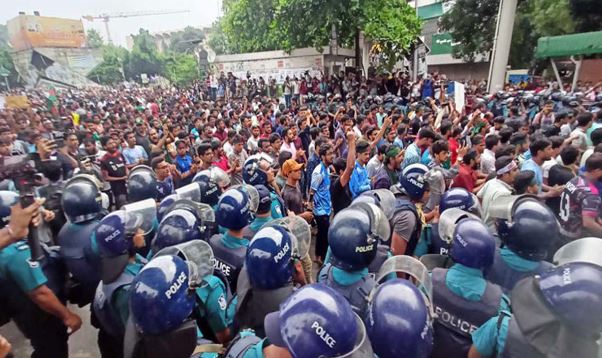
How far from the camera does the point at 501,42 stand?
606 inches

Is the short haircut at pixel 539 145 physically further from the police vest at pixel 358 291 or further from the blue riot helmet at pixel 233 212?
the blue riot helmet at pixel 233 212

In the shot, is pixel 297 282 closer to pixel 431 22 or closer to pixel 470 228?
pixel 470 228

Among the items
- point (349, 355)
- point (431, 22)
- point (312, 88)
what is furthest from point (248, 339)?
point (431, 22)

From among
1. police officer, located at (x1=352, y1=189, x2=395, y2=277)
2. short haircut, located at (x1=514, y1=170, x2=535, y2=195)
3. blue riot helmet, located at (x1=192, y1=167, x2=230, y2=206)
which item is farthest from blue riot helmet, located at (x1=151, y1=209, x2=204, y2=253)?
short haircut, located at (x1=514, y1=170, x2=535, y2=195)

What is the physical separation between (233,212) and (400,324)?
1652mm

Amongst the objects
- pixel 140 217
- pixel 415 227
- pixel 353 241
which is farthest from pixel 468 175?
pixel 140 217

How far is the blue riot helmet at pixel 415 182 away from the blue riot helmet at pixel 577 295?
1824 mm

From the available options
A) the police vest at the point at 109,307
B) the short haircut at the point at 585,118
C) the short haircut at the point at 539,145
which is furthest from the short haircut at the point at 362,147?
the short haircut at the point at 585,118

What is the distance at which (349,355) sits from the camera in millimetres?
1345

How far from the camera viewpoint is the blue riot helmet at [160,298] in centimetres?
179

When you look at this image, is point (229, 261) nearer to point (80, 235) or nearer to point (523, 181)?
point (80, 235)

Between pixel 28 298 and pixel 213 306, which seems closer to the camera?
pixel 213 306

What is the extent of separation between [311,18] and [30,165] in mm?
13044

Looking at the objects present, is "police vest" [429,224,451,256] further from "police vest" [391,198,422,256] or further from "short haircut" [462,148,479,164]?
"short haircut" [462,148,479,164]
